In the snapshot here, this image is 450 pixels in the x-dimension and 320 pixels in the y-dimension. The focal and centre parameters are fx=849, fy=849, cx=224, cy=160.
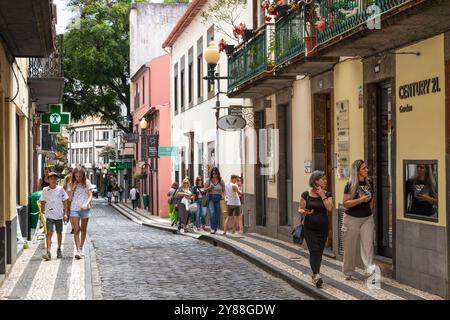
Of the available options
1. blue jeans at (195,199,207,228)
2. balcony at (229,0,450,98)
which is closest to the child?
balcony at (229,0,450,98)

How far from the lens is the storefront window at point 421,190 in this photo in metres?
10.0

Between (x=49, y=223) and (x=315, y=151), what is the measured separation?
16.1 feet

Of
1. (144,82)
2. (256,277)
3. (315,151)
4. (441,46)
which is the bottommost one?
(256,277)

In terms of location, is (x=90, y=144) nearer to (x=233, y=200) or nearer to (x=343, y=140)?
(x=233, y=200)

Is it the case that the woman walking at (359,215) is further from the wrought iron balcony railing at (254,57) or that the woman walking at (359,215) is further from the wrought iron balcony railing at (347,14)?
the wrought iron balcony railing at (254,57)

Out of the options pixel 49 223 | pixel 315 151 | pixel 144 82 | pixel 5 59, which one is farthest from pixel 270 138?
pixel 144 82

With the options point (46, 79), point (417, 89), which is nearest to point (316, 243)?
point (417, 89)

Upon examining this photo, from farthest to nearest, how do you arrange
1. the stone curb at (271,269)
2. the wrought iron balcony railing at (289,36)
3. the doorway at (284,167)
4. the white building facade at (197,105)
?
the white building facade at (197,105) → the doorway at (284,167) → the wrought iron balcony railing at (289,36) → the stone curb at (271,269)

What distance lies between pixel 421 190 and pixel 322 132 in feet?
17.2

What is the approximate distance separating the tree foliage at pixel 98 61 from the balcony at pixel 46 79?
28.7 m

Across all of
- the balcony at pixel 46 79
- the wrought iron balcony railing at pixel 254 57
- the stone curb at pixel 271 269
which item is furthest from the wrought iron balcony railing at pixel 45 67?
the stone curb at pixel 271 269

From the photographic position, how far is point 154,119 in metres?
41.8
